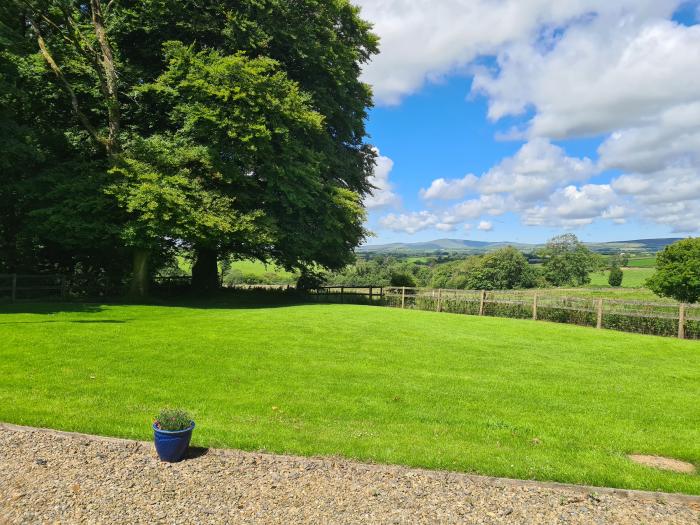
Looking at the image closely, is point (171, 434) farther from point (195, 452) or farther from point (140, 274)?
A: point (140, 274)

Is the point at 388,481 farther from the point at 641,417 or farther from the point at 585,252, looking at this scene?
the point at 585,252

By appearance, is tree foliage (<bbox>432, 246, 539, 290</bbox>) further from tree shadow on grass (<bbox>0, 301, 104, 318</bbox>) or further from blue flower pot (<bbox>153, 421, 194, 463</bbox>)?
blue flower pot (<bbox>153, 421, 194, 463</bbox>)

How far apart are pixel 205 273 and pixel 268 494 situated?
2132cm

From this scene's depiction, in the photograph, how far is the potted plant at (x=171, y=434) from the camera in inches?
177

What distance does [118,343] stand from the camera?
9922mm

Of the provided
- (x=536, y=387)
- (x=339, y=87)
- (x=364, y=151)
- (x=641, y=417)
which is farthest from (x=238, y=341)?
(x=364, y=151)

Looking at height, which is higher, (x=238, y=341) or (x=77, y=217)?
(x=77, y=217)

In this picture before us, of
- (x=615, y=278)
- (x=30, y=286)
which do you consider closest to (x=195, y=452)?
(x=30, y=286)

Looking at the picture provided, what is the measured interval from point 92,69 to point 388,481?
20.6 meters

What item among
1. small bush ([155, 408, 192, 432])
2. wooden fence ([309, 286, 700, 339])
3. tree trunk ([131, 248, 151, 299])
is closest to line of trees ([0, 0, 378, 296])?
tree trunk ([131, 248, 151, 299])

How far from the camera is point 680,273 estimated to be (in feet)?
107

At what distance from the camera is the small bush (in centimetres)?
453

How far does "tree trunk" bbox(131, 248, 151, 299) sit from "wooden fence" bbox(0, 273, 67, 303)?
2.62 metres

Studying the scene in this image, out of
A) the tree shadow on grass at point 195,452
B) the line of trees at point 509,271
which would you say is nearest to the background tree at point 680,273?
the line of trees at point 509,271
